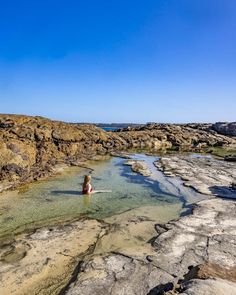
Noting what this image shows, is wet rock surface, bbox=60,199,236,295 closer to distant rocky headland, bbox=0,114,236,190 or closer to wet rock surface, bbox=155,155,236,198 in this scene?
wet rock surface, bbox=155,155,236,198

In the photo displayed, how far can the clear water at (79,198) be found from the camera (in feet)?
38.9

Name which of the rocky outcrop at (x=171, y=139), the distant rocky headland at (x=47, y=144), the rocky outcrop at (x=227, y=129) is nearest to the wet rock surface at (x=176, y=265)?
the distant rocky headland at (x=47, y=144)

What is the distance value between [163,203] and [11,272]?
27.3 ft

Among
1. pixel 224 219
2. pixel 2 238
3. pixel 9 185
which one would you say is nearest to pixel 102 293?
pixel 2 238

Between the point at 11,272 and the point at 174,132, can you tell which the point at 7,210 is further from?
the point at 174,132

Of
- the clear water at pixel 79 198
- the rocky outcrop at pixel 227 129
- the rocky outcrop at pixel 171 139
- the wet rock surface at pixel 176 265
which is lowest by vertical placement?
the clear water at pixel 79 198

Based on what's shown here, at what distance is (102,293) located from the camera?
6469mm

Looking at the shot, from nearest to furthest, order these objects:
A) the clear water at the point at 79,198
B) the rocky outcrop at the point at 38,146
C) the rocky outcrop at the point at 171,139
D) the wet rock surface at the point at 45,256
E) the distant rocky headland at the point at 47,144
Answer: the wet rock surface at the point at 45,256
the clear water at the point at 79,198
the rocky outcrop at the point at 38,146
the distant rocky headland at the point at 47,144
the rocky outcrop at the point at 171,139

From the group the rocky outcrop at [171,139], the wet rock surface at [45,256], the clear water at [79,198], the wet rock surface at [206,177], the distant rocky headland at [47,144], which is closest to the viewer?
the wet rock surface at [45,256]

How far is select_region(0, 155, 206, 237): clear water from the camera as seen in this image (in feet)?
38.9

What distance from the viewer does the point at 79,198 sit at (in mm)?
14711

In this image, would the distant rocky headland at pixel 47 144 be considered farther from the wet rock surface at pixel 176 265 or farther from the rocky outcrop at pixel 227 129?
the rocky outcrop at pixel 227 129

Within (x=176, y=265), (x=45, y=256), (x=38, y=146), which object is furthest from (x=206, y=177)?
(x=45, y=256)

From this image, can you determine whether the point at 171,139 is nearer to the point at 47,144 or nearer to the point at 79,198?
the point at 47,144
